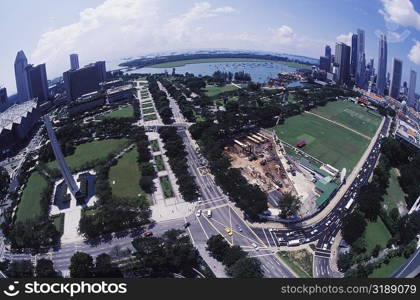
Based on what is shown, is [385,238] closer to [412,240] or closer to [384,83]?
[412,240]

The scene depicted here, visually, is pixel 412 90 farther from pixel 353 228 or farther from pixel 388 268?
pixel 388 268

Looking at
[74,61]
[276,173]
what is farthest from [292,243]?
[74,61]

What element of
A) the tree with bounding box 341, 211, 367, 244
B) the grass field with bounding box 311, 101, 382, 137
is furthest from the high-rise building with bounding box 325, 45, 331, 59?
the tree with bounding box 341, 211, 367, 244

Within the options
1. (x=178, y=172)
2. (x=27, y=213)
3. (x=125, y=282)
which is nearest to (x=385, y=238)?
(x=178, y=172)

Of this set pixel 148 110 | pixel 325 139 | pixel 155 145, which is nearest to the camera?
pixel 155 145

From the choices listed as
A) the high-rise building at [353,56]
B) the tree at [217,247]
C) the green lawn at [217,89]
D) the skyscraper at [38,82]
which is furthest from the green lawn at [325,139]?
the skyscraper at [38,82]

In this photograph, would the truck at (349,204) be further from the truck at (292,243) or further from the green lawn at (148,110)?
the green lawn at (148,110)
